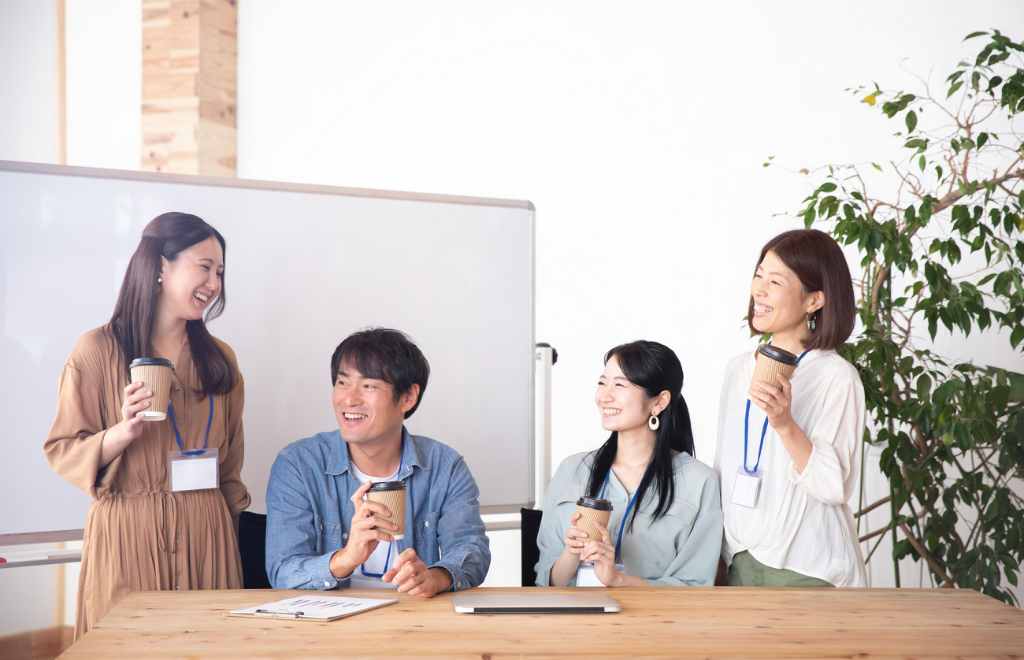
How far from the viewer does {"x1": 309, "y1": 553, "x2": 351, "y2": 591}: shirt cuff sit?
1753 millimetres

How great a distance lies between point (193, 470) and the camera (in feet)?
6.93

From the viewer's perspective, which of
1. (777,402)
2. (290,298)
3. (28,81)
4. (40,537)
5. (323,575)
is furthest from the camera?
(28,81)

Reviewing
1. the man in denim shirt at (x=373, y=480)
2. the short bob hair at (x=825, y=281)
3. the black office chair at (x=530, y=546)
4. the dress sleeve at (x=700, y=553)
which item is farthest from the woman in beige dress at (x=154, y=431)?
the short bob hair at (x=825, y=281)

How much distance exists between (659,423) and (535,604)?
0.75m

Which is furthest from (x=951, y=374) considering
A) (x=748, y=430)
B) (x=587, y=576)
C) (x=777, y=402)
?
(x=587, y=576)

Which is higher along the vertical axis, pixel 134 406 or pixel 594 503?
pixel 134 406

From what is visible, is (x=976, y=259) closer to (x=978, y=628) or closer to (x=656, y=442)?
(x=656, y=442)

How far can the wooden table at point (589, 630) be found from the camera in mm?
1334

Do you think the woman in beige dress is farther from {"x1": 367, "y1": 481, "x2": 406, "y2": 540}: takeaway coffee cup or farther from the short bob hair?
the short bob hair

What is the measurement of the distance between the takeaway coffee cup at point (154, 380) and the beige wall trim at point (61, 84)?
8.29 ft

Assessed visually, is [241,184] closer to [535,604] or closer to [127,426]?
[127,426]

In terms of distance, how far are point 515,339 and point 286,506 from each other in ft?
3.72

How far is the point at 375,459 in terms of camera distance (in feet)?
6.74

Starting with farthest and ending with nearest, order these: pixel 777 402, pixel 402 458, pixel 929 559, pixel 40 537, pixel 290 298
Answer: pixel 929 559 < pixel 290 298 < pixel 40 537 < pixel 402 458 < pixel 777 402
